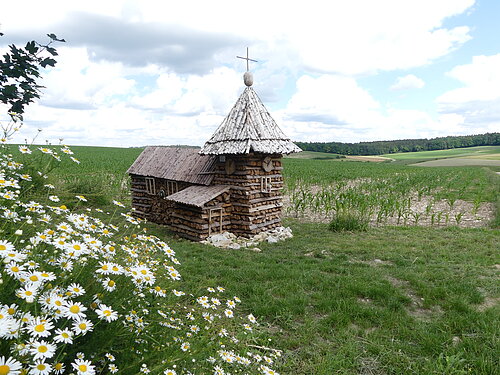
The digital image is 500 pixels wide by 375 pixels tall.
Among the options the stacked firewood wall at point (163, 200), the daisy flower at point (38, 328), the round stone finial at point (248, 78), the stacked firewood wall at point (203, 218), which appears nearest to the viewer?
the daisy flower at point (38, 328)

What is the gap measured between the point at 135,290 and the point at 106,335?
55 centimetres

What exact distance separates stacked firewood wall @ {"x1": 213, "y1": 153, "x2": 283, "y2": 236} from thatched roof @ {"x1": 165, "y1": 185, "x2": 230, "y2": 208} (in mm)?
431

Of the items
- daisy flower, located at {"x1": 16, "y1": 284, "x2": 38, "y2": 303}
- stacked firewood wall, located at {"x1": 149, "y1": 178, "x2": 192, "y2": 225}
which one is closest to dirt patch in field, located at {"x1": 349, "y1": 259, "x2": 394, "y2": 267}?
stacked firewood wall, located at {"x1": 149, "y1": 178, "x2": 192, "y2": 225}

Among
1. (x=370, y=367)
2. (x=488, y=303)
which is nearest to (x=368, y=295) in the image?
(x=488, y=303)

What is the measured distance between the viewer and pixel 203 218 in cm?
1103

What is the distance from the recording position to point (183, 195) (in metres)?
11.7

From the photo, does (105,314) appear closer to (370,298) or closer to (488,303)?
(370,298)

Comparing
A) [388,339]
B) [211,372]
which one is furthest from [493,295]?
[211,372]

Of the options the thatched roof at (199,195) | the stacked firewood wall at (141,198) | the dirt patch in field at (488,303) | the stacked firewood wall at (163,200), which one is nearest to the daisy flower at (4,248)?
the dirt patch in field at (488,303)

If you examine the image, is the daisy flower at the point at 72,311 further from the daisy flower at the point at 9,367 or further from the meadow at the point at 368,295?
the meadow at the point at 368,295

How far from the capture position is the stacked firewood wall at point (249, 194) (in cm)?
1141

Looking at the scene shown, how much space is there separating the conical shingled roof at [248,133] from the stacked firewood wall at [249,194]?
48 cm

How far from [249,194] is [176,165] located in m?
4.07

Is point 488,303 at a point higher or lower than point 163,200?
lower
